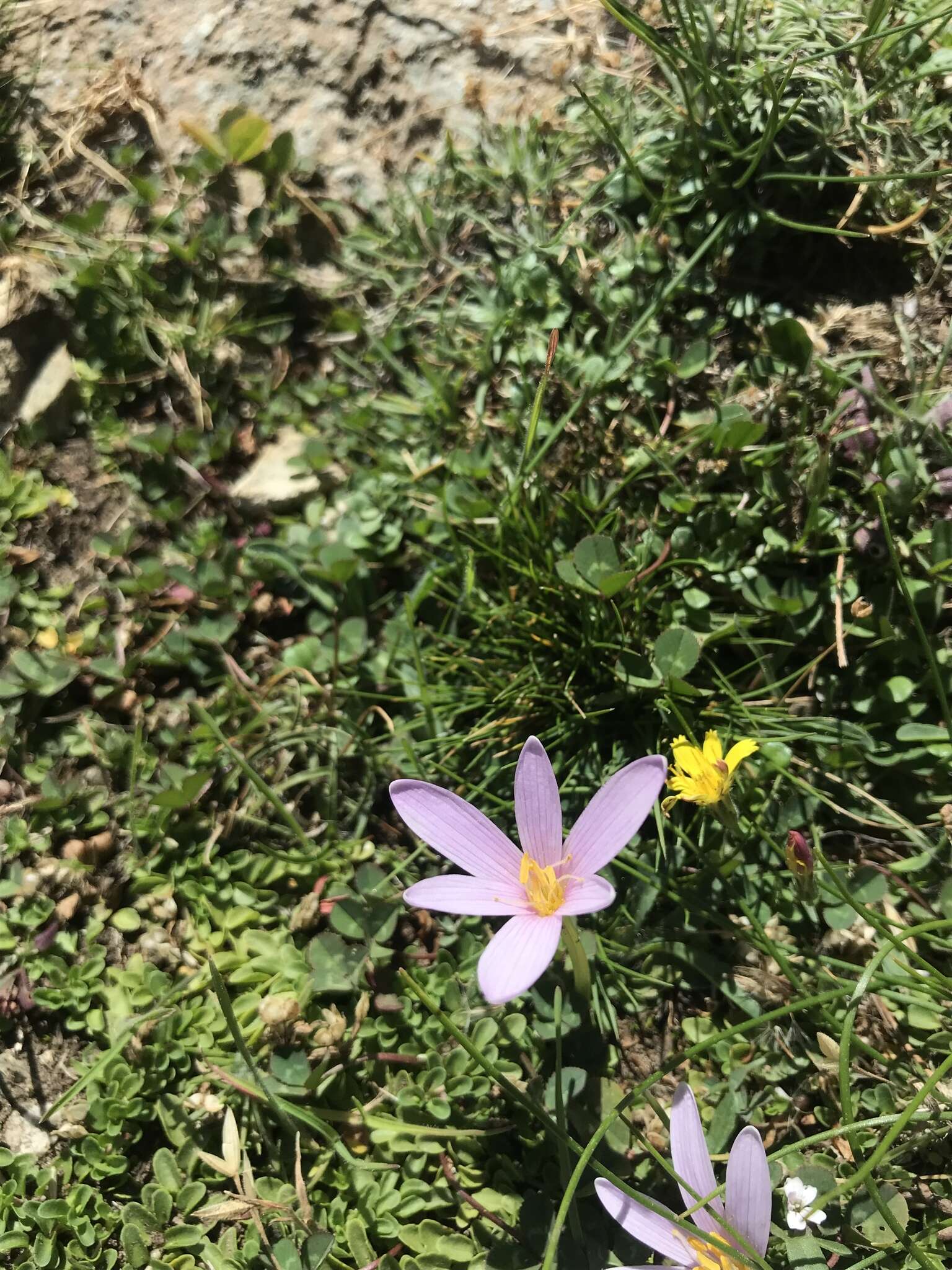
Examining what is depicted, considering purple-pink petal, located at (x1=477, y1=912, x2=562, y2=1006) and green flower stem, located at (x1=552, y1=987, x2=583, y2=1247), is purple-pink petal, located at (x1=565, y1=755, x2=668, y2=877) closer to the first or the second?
purple-pink petal, located at (x1=477, y1=912, x2=562, y2=1006)

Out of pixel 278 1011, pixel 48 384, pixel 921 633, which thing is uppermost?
pixel 48 384

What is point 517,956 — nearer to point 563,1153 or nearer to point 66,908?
point 563,1153

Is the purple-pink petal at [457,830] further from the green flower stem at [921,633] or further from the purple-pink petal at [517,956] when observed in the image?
the green flower stem at [921,633]

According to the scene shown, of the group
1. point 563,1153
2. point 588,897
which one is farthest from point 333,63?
point 563,1153

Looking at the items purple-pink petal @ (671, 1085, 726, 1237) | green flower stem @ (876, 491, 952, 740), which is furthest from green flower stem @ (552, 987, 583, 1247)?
green flower stem @ (876, 491, 952, 740)

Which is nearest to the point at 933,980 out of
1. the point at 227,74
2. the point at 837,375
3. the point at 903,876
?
the point at 903,876

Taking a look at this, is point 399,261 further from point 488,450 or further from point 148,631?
point 148,631
